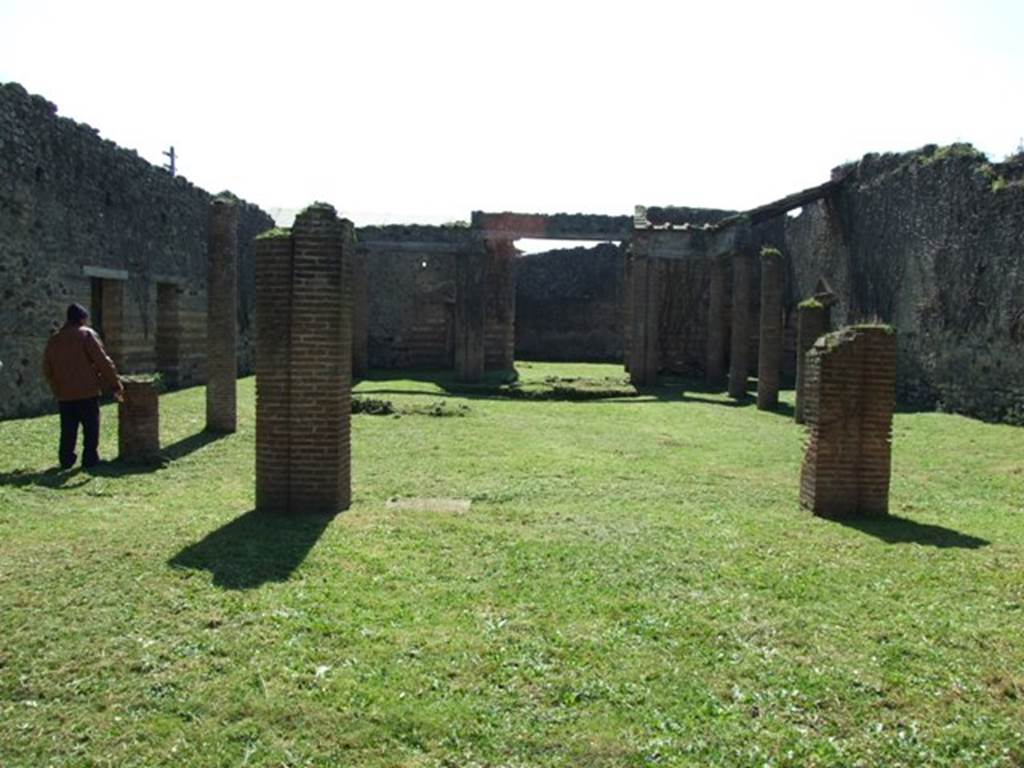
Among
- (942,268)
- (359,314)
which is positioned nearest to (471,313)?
(359,314)

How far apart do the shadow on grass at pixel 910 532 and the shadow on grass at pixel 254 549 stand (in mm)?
4140

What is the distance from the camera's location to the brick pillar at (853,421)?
753 cm

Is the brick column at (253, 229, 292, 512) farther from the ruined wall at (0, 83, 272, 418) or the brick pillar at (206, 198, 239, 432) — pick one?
the ruined wall at (0, 83, 272, 418)

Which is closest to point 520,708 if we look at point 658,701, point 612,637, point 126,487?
point 658,701

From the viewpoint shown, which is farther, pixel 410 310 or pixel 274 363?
pixel 410 310

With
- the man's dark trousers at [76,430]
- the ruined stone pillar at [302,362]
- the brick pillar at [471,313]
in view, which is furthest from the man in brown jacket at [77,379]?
the brick pillar at [471,313]

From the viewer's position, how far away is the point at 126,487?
8.20 m

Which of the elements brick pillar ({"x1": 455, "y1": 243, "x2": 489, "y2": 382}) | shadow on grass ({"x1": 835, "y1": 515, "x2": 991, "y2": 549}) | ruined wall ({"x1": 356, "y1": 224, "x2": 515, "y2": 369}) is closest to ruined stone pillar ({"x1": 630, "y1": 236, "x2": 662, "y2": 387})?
brick pillar ({"x1": 455, "y1": 243, "x2": 489, "y2": 382})

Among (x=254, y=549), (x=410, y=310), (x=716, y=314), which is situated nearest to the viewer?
(x=254, y=549)

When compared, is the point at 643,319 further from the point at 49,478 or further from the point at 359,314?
the point at 49,478

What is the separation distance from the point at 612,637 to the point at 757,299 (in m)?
22.4

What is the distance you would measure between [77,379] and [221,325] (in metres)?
3.40

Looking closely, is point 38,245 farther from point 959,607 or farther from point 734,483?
point 959,607

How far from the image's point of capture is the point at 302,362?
6973mm
